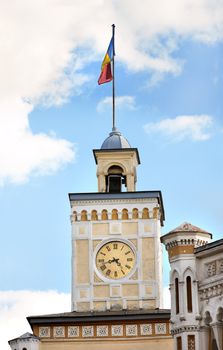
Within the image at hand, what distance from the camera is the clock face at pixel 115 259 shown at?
2007 inches

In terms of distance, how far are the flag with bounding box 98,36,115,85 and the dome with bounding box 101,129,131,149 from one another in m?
3.16

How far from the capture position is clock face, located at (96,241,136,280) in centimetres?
5097

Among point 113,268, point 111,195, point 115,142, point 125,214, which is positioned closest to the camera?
point 113,268

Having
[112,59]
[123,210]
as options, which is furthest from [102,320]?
[112,59]

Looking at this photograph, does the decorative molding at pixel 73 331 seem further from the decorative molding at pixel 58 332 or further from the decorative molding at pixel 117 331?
the decorative molding at pixel 117 331

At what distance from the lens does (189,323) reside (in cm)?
3534

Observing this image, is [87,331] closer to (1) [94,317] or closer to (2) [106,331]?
(1) [94,317]

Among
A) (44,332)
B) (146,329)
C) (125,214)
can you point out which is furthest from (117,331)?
(125,214)

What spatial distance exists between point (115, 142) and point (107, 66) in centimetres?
472

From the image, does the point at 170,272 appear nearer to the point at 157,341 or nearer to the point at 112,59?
the point at 157,341

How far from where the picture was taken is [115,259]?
51312 millimetres

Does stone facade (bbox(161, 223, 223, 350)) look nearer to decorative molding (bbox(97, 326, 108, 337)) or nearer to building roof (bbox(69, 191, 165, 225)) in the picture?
decorative molding (bbox(97, 326, 108, 337))

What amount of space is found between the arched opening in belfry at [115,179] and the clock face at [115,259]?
389 centimetres

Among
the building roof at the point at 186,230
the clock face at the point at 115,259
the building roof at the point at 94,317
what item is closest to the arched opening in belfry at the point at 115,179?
A: the clock face at the point at 115,259
